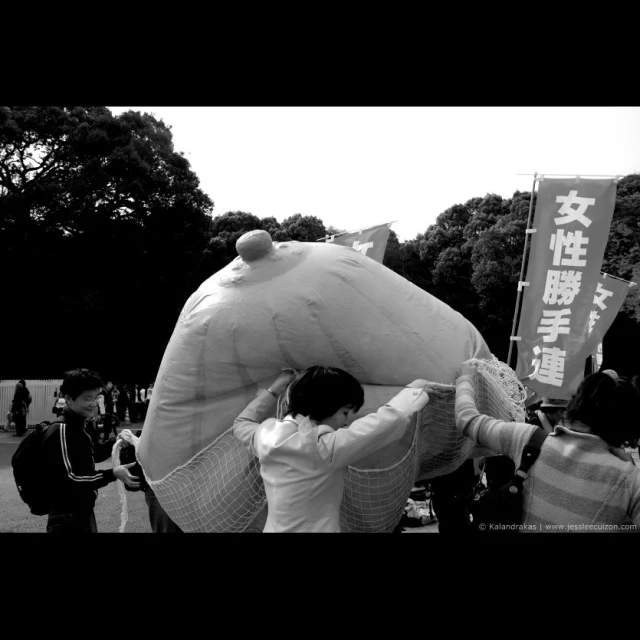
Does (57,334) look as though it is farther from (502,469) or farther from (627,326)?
(627,326)

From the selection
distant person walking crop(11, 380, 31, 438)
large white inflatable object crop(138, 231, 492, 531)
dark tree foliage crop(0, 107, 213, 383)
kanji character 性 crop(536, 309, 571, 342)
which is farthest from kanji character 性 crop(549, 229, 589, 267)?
distant person walking crop(11, 380, 31, 438)

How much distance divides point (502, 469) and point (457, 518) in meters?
0.40

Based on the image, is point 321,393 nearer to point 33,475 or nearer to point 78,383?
point 78,383

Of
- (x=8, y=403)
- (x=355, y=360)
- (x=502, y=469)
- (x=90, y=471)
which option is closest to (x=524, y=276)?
(x=502, y=469)

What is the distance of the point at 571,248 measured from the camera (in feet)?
19.6

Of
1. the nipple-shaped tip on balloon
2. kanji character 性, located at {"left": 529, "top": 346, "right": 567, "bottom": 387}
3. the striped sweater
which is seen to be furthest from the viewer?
kanji character 性, located at {"left": 529, "top": 346, "right": 567, "bottom": 387}

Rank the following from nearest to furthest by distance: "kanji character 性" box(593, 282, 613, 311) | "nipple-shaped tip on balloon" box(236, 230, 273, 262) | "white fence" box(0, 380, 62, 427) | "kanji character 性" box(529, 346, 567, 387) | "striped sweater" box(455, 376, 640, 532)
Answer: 1. "striped sweater" box(455, 376, 640, 532)
2. "nipple-shaped tip on balloon" box(236, 230, 273, 262)
3. "kanji character 性" box(529, 346, 567, 387)
4. "kanji character 性" box(593, 282, 613, 311)
5. "white fence" box(0, 380, 62, 427)

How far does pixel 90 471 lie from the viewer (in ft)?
8.84

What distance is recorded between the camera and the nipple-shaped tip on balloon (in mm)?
2324

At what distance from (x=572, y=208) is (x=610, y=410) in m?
4.67

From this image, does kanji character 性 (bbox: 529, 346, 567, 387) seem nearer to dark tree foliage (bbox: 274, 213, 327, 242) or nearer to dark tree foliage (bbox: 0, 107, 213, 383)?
dark tree foliage (bbox: 0, 107, 213, 383)

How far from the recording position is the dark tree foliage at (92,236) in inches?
466

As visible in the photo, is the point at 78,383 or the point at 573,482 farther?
the point at 78,383

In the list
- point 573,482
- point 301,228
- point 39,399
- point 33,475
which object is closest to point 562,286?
point 573,482
